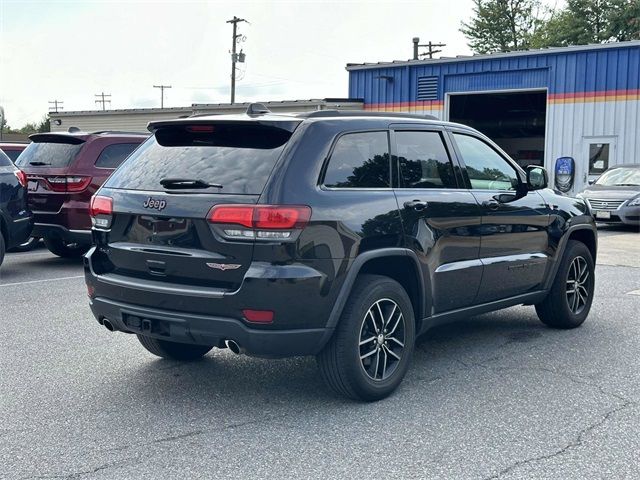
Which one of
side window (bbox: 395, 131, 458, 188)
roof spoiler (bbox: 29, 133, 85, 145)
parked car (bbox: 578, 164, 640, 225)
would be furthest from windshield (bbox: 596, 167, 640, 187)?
side window (bbox: 395, 131, 458, 188)

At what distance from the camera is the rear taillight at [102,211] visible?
482cm

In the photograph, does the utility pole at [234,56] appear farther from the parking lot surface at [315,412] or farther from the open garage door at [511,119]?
the parking lot surface at [315,412]

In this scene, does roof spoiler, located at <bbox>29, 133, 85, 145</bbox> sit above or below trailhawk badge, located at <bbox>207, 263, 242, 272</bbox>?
above

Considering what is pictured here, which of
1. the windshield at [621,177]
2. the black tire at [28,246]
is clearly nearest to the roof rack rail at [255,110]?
the black tire at [28,246]

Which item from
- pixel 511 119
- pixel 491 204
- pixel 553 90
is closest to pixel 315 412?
pixel 491 204

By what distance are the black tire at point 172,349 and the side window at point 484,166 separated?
7.57ft

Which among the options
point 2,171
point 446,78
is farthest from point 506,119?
point 2,171

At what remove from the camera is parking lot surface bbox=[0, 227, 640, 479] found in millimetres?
3799

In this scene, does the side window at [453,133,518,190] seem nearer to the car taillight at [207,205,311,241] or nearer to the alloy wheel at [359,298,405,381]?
the alloy wheel at [359,298,405,381]

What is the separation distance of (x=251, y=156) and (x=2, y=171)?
6237mm

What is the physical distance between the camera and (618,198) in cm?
1762

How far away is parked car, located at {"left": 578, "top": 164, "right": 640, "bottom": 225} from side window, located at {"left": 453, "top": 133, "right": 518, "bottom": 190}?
39.0 ft

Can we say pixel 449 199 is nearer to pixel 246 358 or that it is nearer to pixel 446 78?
pixel 246 358

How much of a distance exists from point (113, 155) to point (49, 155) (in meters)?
0.86
